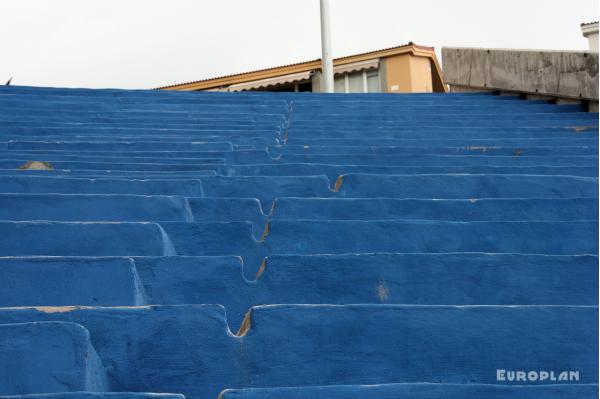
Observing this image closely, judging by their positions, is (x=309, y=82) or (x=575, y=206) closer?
(x=575, y=206)

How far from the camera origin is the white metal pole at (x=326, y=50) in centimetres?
1334

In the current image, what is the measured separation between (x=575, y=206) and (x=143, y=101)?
501 cm

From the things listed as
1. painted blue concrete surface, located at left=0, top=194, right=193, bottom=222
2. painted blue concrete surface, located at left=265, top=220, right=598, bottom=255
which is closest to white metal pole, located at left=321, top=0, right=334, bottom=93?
painted blue concrete surface, located at left=0, top=194, right=193, bottom=222

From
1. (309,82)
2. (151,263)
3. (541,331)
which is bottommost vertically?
(541,331)

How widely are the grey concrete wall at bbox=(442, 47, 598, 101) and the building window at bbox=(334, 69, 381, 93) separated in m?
13.4

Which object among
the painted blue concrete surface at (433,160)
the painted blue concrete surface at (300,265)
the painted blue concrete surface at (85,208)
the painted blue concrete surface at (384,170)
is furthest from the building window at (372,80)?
the painted blue concrete surface at (85,208)

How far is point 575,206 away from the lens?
12.1 feet

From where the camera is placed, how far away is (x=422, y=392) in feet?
5.31

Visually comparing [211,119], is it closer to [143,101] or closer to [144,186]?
[143,101]

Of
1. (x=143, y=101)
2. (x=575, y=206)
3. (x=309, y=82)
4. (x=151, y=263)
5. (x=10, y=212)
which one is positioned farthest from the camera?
(x=309, y=82)

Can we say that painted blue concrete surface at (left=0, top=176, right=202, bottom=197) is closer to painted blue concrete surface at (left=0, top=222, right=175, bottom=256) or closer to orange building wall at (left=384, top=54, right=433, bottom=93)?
painted blue concrete surface at (left=0, top=222, right=175, bottom=256)

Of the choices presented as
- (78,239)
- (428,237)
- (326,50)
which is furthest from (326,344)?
(326,50)

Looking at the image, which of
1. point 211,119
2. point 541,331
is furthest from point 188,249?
point 211,119

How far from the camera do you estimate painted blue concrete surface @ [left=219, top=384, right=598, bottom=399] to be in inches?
62.9
